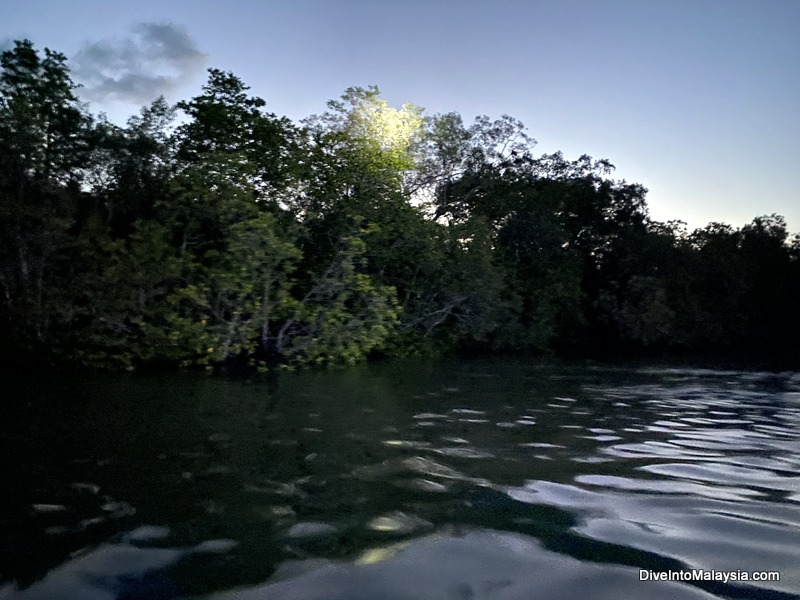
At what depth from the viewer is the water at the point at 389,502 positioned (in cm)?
297

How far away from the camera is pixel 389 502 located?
421cm

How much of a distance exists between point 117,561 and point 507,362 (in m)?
18.4

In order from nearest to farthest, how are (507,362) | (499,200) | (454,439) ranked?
1. (454,439)
2. (507,362)
3. (499,200)

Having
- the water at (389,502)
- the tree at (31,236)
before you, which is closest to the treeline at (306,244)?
the tree at (31,236)

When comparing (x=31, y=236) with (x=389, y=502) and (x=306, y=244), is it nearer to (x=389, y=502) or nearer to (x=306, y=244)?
(x=306, y=244)

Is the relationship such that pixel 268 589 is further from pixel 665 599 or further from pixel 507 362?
pixel 507 362

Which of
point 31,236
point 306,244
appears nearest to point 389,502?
point 31,236

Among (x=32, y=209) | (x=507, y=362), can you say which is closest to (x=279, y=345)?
(x=32, y=209)

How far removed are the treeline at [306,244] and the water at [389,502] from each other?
22.8 feet

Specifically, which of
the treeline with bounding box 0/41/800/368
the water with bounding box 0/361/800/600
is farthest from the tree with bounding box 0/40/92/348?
A: the water with bounding box 0/361/800/600

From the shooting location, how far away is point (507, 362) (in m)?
20.8

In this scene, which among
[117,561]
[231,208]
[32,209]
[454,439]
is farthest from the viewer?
[231,208]

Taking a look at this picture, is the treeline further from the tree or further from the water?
the water

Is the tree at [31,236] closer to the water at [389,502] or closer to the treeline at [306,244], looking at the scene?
the treeline at [306,244]
